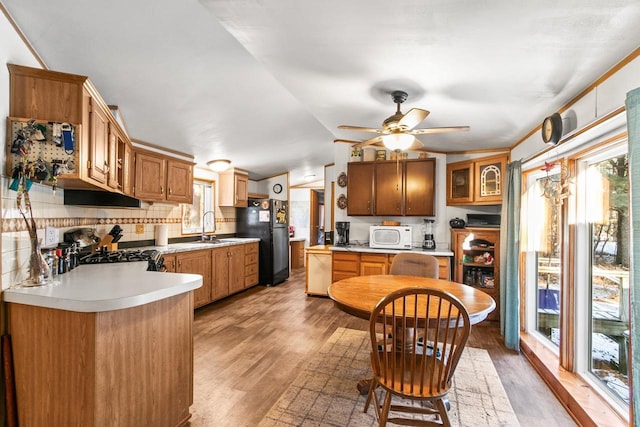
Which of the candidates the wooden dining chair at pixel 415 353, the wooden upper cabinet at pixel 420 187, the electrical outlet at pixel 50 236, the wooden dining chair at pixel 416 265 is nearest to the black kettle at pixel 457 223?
the wooden upper cabinet at pixel 420 187

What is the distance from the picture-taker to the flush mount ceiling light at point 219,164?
4.77 meters

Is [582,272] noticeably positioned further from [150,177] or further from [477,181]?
[150,177]

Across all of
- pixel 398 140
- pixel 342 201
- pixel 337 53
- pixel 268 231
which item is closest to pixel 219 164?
pixel 268 231

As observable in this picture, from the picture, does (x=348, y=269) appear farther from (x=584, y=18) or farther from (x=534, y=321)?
(x=584, y=18)

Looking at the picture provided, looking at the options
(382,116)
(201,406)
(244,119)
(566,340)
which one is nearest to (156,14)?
(244,119)

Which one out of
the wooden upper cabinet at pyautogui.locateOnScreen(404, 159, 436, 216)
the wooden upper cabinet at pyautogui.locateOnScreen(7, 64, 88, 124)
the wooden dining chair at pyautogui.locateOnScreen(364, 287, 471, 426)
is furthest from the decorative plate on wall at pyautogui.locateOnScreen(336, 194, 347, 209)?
the wooden upper cabinet at pyautogui.locateOnScreen(7, 64, 88, 124)

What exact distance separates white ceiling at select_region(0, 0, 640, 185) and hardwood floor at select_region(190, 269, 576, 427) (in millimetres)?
2171

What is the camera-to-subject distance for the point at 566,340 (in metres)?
2.35

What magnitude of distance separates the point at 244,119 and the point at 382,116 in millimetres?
1553

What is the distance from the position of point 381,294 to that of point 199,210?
3800 millimetres

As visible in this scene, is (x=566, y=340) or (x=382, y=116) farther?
(x=382, y=116)

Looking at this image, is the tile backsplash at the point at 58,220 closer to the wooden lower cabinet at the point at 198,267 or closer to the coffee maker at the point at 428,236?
the wooden lower cabinet at the point at 198,267

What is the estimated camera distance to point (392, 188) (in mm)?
4352

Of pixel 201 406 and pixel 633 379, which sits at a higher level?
pixel 633 379
